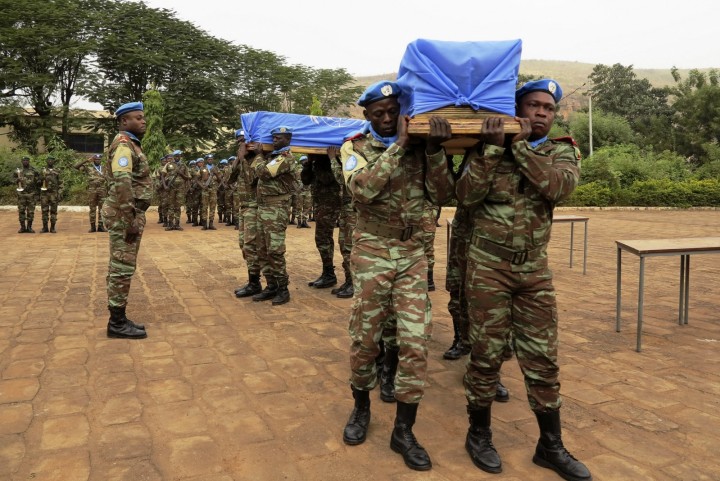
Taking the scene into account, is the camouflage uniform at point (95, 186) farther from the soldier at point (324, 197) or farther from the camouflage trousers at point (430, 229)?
the camouflage trousers at point (430, 229)

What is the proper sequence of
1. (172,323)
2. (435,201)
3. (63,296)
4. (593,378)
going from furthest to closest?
(63,296) → (172,323) → (593,378) → (435,201)

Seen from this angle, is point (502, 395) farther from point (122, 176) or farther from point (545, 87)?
point (122, 176)

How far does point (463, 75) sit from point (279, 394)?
2.36 metres

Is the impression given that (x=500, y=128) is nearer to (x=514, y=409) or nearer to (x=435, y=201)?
(x=435, y=201)

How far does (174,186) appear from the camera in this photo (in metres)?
14.4

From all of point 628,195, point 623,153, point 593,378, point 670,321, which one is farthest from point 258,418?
point 623,153

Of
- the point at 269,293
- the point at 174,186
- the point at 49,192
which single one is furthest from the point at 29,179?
the point at 269,293

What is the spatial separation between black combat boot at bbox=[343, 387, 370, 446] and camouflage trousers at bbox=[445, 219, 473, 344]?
3.60 ft

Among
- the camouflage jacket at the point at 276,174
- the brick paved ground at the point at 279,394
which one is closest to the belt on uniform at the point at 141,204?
the brick paved ground at the point at 279,394

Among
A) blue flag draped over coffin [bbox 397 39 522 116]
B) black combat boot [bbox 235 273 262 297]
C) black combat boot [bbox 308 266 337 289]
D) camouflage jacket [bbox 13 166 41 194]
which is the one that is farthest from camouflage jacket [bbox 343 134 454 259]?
camouflage jacket [bbox 13 166 41 194]

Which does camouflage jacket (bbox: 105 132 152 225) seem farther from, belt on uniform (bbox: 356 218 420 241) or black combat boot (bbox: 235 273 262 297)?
belt on uniform (bbox: 356 218 420 241)

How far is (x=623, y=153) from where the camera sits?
29781 mm

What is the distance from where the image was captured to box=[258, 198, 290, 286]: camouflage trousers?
597cm

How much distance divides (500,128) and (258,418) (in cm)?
220
